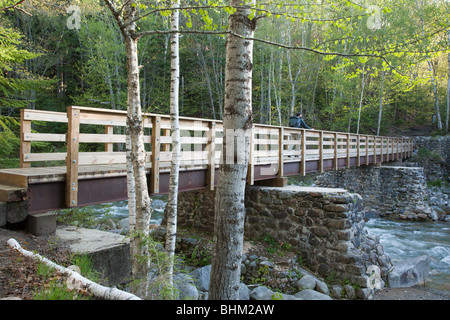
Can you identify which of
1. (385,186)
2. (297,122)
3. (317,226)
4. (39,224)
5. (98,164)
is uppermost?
(297,122)

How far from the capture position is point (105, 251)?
12.6 ft

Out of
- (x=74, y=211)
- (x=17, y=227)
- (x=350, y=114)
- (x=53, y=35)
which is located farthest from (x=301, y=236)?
(x=53, y=35)

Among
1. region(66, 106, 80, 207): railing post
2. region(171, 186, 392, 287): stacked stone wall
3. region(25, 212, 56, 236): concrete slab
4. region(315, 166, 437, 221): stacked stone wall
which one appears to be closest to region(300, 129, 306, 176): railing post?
region(171, 186, 392, 287): stacked stone wall

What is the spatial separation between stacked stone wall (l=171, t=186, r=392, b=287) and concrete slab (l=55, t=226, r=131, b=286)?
13.8 ft

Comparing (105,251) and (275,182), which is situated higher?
(275,182)

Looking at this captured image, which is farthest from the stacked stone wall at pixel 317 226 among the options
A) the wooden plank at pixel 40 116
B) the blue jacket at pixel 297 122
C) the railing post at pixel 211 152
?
the wooden plank at pixel 40 116

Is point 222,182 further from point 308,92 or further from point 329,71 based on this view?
point 308,92

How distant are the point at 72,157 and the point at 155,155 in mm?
1409

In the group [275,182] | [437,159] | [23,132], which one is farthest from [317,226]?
[437,159]

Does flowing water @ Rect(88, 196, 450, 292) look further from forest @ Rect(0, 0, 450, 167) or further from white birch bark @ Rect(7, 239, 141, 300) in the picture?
forest @ Rect(0, 0, 450, 167)

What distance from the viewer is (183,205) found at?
891 cm

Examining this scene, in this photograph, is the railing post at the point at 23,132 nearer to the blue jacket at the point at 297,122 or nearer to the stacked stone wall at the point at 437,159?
the blue jacket at the point at 297,122

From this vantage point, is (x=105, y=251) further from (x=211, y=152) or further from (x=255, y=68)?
(x=255, y=68)

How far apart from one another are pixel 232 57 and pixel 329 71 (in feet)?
64.5
